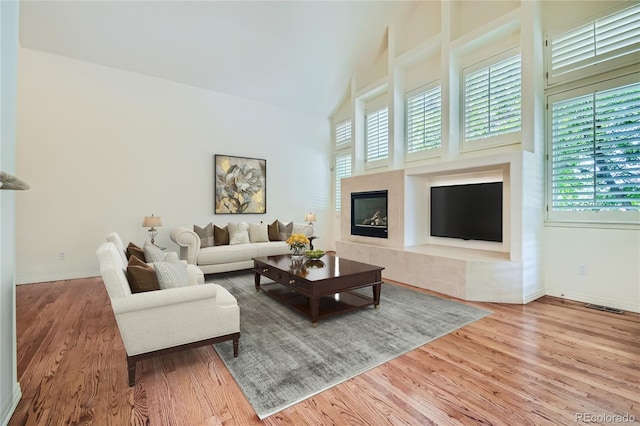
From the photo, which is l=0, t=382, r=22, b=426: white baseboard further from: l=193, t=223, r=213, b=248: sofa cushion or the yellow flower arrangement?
l=193, t=223, r=213, b=248: sofa cushion

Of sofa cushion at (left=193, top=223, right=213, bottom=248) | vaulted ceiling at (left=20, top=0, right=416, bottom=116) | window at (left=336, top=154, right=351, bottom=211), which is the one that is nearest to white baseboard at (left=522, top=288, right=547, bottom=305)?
window at (left=336, top=154, right=351, bottom=211)

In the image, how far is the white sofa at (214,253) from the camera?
4.63 m

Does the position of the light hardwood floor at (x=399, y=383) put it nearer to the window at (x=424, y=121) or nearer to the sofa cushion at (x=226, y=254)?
the sofa cushion at (x=226, y=254)

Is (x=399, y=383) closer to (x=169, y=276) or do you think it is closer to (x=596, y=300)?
(x=169, y=276)

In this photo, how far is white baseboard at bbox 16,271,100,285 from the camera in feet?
14.4

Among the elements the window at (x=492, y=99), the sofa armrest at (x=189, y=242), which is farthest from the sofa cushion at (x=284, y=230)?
the window at (x=492, y=99)

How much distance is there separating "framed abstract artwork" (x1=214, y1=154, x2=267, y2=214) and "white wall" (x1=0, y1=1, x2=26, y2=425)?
4211mm

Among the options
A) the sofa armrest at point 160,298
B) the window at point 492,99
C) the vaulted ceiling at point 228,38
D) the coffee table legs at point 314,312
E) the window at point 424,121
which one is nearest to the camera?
the sofa armrest at point 160,298

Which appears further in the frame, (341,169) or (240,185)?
(341,169)

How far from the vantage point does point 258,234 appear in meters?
5.67

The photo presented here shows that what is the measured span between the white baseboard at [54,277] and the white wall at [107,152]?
15 millimetres

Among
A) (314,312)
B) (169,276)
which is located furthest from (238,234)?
(169,276)

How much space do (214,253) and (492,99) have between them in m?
5.05

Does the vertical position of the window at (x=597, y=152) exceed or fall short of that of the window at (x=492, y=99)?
it falls short
